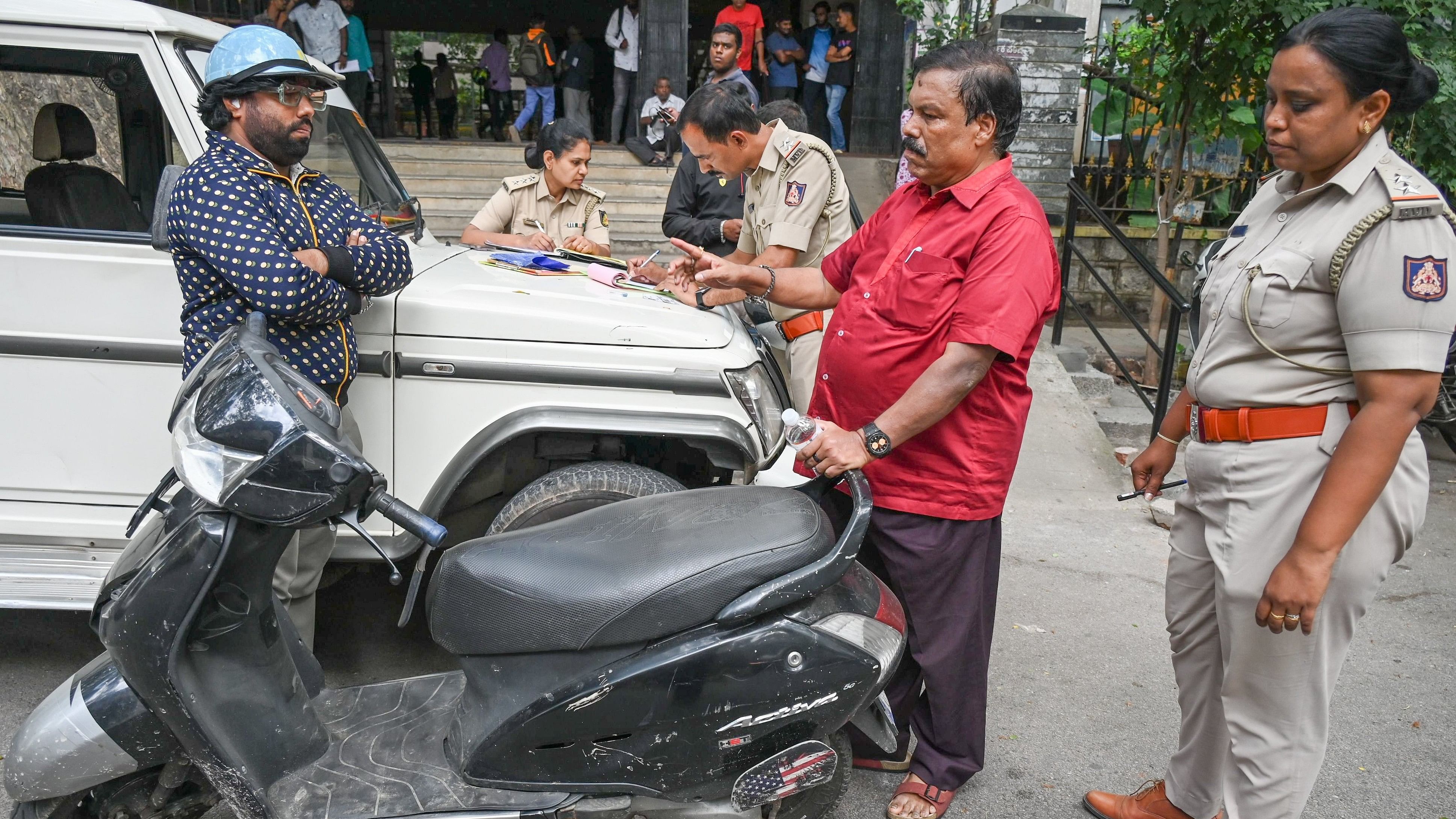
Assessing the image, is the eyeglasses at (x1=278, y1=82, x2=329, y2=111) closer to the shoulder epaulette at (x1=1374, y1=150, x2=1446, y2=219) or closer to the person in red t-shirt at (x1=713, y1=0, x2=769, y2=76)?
the shoulder epaulette at (x1=1374, y1=150, x2=1446, y2=219)

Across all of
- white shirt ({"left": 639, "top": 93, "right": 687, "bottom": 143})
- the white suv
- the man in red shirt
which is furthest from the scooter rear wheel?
white shirt ({"left": 639, "top": 93, "right": 687, "bottom": 143})

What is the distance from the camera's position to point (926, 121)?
2418 mm

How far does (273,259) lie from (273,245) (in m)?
0.05

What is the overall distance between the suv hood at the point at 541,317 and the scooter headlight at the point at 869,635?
128 centimetres

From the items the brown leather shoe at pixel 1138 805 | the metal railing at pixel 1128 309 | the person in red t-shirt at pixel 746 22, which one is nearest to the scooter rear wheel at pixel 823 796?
the brown leather shoe at pixel 1138 805

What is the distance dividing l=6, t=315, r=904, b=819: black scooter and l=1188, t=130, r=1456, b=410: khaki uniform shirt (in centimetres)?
88

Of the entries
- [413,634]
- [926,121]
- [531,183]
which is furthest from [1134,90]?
[413,634]

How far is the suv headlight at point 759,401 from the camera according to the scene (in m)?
3.17

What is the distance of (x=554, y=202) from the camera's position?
4672 millimetres

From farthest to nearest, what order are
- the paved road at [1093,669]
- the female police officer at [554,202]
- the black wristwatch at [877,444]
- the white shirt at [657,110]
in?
the white shirt at [657,110]
the female police officer at [554,202]
the paved road at [1093,669]
the black wristwatch at [877,444]

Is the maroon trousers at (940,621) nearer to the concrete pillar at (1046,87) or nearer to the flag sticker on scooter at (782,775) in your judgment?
the flag sticker on scooter at (782,775)

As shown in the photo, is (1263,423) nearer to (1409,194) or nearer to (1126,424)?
(1409,194)

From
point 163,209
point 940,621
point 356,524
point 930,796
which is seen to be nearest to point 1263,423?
point 940,621

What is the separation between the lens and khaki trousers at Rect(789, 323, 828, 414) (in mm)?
4020
